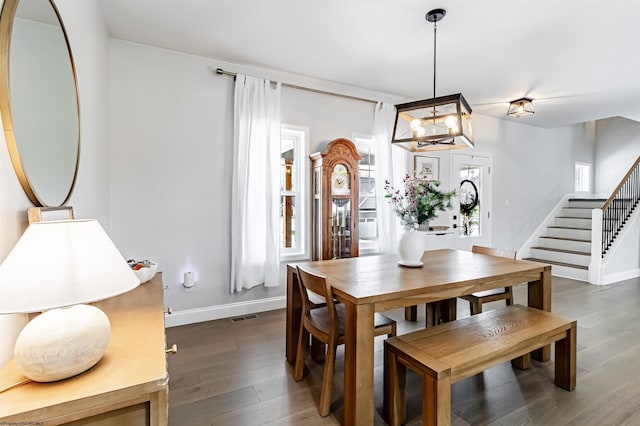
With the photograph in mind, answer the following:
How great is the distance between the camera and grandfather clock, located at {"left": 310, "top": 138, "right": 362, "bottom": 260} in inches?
146

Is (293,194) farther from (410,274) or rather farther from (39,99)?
(39,99)

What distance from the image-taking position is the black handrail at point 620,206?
5.19m

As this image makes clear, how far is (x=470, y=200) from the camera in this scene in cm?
566

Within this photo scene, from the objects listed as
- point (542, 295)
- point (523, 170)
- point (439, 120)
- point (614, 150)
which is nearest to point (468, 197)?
point (523, 170)

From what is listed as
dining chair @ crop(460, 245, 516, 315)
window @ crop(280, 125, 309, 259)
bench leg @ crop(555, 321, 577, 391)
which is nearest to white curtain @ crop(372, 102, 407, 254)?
window @ crop(280, 125, 309, 259)

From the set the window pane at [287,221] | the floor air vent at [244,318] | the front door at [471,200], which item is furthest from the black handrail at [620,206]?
the floor air vent at [244,318]

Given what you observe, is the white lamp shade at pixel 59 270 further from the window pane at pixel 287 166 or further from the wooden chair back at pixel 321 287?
the window pane at pixel 287 166

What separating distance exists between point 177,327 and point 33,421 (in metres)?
2.69

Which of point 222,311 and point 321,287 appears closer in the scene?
point 321,287

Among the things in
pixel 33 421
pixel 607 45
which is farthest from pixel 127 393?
pixel 607 45

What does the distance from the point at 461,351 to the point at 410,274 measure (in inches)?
23.8

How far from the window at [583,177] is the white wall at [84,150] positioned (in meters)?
9.11

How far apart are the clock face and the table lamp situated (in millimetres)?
2971

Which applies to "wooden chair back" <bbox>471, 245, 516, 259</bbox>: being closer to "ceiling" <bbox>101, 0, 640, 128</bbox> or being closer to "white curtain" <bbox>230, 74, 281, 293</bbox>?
"ceiling" <bbox>101, 0, 640, 128</bbox>
